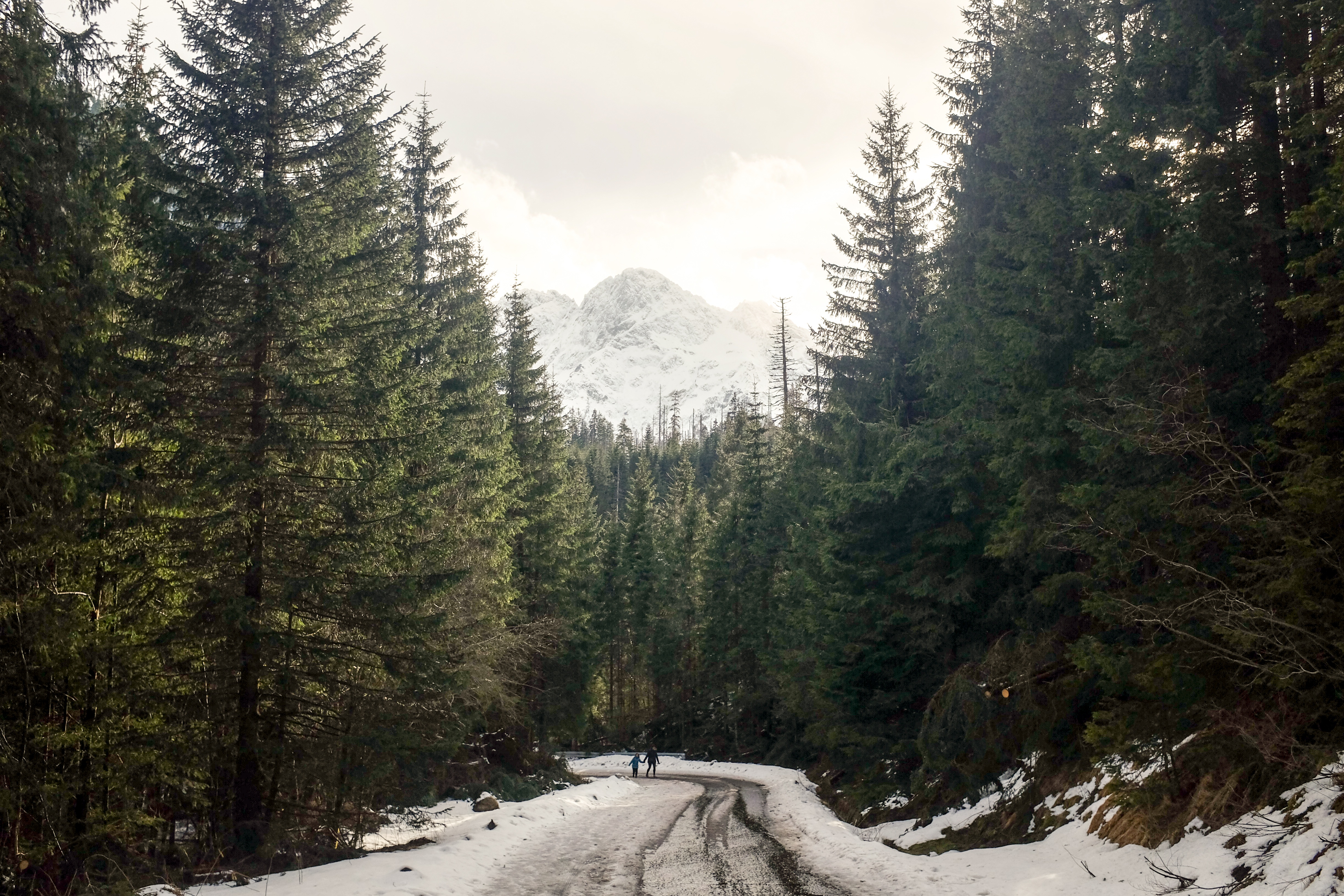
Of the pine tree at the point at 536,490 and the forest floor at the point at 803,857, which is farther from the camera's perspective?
the pine tree at the point at 536,490

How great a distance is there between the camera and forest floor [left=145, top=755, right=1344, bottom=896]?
277 inches

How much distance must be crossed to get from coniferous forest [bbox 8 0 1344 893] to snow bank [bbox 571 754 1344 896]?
535 millimetres

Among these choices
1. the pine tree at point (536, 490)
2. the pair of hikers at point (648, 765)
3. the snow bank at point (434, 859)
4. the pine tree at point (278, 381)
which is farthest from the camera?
the pair of hikers at point (648, 765)

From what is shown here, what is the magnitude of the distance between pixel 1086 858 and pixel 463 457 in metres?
14.6

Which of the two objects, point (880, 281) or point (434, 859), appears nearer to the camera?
point (434, 859)

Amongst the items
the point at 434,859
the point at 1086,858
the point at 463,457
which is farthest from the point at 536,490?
the point at 1086,858

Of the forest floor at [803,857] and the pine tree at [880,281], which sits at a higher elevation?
the pine tree at [880,281]

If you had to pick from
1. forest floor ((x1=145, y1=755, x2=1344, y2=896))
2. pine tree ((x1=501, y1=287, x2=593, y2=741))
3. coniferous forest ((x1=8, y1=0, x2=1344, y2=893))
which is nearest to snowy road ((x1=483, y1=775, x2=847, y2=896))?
forest floor ((x1=145, y1=755, x2=1344, y2=896))

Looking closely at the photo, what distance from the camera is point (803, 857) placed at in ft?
40.8

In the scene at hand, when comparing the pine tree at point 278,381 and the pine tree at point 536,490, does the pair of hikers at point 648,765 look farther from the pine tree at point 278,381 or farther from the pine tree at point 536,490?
the pine tree at point 278,381

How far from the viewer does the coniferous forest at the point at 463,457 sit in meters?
7.64

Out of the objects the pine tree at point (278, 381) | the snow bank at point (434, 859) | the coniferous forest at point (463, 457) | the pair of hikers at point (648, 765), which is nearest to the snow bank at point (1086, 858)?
the coniferous forest at point (463, 457)

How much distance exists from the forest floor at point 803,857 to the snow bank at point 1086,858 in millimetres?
20

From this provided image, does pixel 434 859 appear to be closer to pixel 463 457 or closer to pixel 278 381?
pixel 278 381
